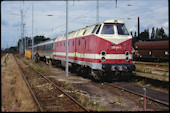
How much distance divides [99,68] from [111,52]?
1181 millimetres

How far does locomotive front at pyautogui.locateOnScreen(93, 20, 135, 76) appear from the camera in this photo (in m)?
12.1

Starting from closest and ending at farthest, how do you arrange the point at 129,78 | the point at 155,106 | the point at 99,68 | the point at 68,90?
the point at 155,106 → the point at 68,90 → the point at 99,68 → the point at 129,78

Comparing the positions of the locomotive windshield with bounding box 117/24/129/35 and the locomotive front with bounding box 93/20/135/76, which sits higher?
the locomotive windshield with bounding box 117/24/129/35

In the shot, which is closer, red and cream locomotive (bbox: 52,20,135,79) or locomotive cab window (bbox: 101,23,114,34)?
red and cream locomotive (bbox: 52,20,135,79)

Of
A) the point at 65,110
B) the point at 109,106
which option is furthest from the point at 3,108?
the point at 109,106

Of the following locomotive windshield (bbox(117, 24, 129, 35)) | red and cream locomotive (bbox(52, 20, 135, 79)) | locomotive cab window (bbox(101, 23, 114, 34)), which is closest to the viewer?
red and cream locomotive (bbox(52, 20, 135, 79))

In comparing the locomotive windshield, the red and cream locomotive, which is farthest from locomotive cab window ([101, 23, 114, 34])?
the locomotive windshield

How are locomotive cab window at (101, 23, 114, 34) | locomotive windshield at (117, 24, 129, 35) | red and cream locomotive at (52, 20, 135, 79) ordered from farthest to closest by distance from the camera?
locomotive windshield at (117, 24, 129, 35), locomotive cab window at (101, 23, 114, 34), red and cream locomotive at (52, 20, 135, 79)

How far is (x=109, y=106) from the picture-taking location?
25.5 ft

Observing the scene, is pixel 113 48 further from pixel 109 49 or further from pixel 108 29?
pixel 108 29

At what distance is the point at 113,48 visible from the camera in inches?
486

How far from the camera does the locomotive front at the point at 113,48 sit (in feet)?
39.8

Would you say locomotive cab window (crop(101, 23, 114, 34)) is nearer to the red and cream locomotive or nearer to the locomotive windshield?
the red and cream locomotive

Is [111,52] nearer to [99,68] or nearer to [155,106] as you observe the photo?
[99,68]
